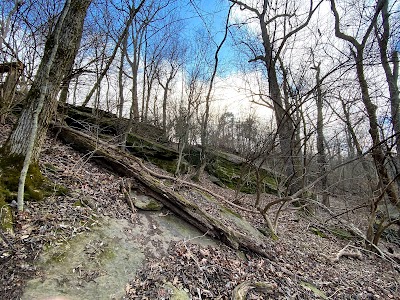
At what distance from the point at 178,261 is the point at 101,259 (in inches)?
35.2

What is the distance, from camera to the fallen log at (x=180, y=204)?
12.1ft

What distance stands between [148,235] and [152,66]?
11659 mm

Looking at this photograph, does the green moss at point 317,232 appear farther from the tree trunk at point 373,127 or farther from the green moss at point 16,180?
the green moss at point 16,180

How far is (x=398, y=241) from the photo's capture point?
23.3 ft

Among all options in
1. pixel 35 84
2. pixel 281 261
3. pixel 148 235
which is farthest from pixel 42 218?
pixel 281 261

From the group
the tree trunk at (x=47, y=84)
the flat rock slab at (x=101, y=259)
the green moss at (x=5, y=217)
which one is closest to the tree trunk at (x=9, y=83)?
the tree trunk at (x=47, y=84)

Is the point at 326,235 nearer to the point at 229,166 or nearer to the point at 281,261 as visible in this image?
the point at 281,261

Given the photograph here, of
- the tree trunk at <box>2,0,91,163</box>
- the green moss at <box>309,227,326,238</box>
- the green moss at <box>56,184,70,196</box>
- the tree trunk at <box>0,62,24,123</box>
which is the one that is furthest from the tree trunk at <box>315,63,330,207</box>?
the tree trunk at <box>0,62,24,123</box>

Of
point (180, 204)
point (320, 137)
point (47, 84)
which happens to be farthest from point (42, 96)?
point (320, 137)

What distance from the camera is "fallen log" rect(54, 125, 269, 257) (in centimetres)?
370

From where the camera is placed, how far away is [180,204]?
390cm

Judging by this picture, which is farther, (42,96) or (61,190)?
(61,190)

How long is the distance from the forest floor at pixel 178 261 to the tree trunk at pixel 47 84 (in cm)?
54

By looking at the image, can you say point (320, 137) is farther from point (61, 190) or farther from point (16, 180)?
point (16, 180)
